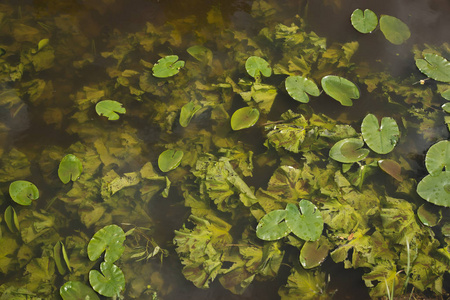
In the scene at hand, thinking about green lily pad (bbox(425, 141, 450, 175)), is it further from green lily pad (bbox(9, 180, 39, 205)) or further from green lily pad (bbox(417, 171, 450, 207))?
green lily pad (bbox(9, 180, 39, 205))

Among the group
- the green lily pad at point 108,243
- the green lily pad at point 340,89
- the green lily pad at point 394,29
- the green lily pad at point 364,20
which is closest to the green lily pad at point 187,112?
the green lily pad at point 108,243

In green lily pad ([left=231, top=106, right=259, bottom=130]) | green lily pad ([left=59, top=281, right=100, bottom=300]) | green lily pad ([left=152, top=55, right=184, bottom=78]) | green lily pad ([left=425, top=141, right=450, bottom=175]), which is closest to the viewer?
green lily pad ([left=59, top=281, right=100, bottom=300])

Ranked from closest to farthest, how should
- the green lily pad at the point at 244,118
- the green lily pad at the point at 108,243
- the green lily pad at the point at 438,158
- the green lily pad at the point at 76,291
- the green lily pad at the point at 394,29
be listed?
the green lily pad at the point at 76,291, the green lily pad at the point at 108,243, the green lily pad at the point at 438,158, the green lily pad at the point at 244,118, the green lily pad at the point at 394,29

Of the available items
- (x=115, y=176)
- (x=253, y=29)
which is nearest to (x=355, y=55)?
(x=253, y=29)

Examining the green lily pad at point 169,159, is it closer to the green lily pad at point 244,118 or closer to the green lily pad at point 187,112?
the green lily pad at point 187,112

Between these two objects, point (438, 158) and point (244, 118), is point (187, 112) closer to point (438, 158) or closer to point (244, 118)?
point (244, 118)

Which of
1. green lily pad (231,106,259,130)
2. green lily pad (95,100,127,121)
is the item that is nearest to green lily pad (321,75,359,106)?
green lily pad (231,106,259,130)

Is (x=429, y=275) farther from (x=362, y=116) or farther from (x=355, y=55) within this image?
(x=355, y=55)
